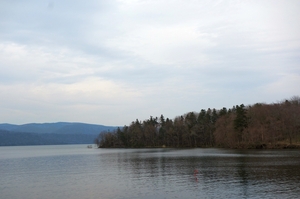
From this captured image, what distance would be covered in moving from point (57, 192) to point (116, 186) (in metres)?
7.58

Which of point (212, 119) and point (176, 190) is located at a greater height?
point (212, 119)

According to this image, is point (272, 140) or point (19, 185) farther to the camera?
point (272, 140)

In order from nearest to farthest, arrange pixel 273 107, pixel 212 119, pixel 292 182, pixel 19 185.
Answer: pixel 292 182 → pixel 19 185 → pixel 273 107 → pixel 212 119

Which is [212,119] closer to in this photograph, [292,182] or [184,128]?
[184,128]

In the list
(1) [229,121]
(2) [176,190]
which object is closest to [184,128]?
(1) [229,121]

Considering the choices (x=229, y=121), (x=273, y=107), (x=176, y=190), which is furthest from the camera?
(x=229, y=121)

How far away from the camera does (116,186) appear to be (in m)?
41.7

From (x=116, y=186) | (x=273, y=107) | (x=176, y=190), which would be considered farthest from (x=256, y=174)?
(x=273, y=107)

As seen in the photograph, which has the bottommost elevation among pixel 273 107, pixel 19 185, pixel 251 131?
Result: pixel 19 185

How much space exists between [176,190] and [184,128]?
497ft

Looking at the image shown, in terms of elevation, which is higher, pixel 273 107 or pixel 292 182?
pixel 273 107

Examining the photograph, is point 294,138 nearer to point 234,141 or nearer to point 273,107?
point 273,107

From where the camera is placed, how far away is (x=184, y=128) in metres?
187

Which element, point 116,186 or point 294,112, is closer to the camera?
point 116,186
